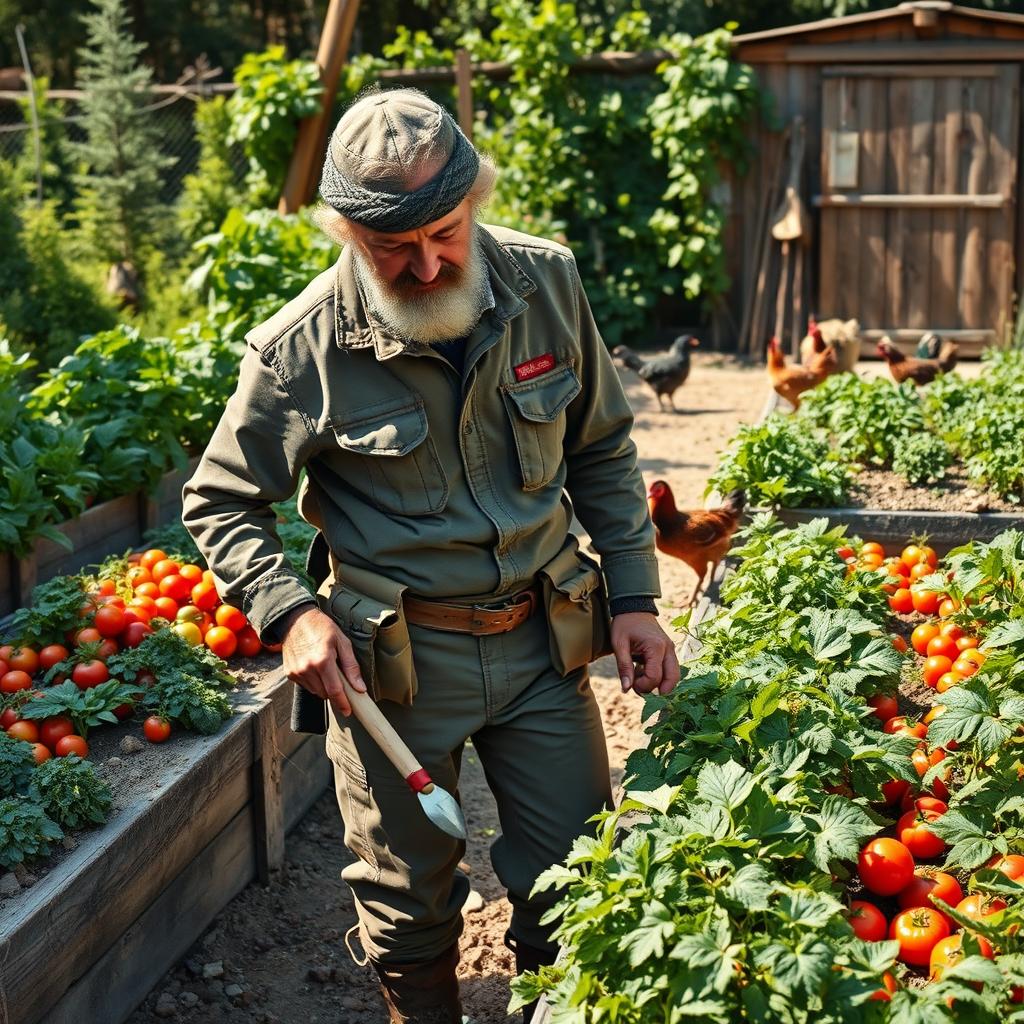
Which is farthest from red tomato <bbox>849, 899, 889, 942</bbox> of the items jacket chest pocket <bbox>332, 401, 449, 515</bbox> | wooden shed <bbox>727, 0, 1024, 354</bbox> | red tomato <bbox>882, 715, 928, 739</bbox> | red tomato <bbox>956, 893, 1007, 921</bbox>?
wooden shed <bbox>727, 0, 1024, 354</bbox>

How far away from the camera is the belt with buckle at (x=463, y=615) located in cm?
302

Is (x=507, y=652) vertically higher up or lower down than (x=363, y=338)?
lower down

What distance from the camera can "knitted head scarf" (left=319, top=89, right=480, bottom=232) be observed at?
271 centimetres

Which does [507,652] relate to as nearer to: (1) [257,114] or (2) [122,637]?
(2) [122,637]

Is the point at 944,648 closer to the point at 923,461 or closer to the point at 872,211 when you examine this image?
the point at 923,461

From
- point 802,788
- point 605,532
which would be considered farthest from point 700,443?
point 802,788

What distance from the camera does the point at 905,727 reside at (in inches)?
131

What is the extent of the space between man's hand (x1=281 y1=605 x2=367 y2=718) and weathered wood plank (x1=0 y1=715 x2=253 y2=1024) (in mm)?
772

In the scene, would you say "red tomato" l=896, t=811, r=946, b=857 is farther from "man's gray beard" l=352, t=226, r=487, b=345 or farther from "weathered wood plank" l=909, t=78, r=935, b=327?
"weathered wood plank" l=909, t=78, r=935, b=327

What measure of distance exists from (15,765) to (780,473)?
3144mm

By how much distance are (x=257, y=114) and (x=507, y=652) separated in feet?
31.7

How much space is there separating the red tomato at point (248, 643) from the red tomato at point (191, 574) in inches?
13.6

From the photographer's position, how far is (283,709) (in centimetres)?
433

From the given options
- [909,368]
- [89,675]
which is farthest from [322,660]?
[909,368]
